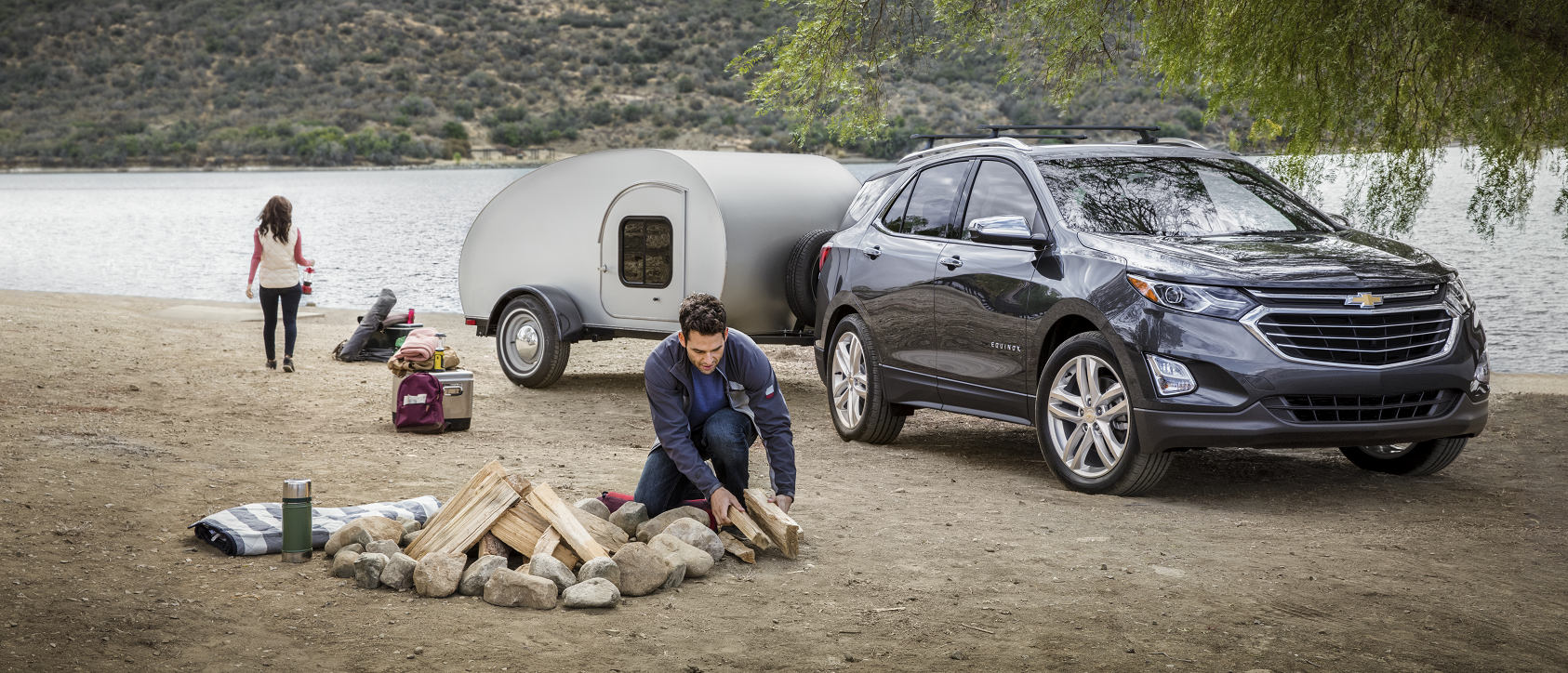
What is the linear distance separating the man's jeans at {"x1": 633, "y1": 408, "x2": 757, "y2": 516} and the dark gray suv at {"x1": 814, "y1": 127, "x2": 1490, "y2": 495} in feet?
6.84

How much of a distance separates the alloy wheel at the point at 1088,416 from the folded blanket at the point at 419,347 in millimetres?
5068

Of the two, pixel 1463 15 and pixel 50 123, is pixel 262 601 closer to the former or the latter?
pixel 1463 15

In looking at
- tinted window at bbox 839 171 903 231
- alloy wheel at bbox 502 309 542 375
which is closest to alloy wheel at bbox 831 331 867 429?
tinted window at bbox 839 171 903 231

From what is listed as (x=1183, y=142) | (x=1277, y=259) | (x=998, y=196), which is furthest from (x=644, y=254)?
(x=1277, y=259)

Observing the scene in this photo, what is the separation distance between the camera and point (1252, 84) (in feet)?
29.7

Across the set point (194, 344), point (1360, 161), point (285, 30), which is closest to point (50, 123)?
point (285, 30)

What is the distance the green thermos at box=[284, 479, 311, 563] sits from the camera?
19.2ft

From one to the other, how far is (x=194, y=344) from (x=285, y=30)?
12932 cm

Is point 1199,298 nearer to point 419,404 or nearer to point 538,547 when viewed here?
point 538,547

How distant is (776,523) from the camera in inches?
236

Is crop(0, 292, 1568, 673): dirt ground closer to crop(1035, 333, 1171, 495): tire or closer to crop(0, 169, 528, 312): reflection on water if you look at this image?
crop(1035, 333, 1171, 495): tire

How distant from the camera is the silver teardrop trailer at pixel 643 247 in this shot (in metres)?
11.7

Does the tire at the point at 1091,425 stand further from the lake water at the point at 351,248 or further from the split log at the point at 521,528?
the lake water at the point at 351,248

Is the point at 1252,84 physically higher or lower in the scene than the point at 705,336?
higher
